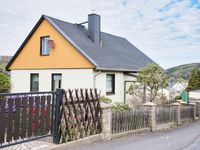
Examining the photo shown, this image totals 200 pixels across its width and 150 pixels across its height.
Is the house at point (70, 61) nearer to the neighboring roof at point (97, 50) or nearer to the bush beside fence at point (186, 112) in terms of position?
the neighboring roof at point (97, 50)

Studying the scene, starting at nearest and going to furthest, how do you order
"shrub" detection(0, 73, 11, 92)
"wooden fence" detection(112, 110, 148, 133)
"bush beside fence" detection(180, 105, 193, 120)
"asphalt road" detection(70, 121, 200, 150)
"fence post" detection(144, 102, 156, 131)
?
1. "asphalt road" detection(70, 121, 200, 150)
2. "wooden fence" detection(112, 110, 148, 133)
3. "fence post" detection(144, 102, 156, 131)
4. "bush beside fence" detection(180, 105, 193, 120)
5. "shrub" detection(0, 73, 11, 92)

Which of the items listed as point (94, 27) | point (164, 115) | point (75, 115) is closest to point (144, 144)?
point (75, 115)

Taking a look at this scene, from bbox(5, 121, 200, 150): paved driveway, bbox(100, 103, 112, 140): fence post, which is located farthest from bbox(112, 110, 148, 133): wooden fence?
bbox(5, 121, 200, 150): paved driveway

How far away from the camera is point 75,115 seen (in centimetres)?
768

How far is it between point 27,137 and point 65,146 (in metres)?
1.12

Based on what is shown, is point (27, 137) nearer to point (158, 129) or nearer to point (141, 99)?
point (158, 129)

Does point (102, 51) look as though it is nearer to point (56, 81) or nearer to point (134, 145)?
point (56, 81)

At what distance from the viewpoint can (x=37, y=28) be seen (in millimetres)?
19344

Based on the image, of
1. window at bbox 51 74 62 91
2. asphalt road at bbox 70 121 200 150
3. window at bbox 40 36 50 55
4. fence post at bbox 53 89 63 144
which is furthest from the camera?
window at bbox 40 36 50 55

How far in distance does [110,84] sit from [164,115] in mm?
5505

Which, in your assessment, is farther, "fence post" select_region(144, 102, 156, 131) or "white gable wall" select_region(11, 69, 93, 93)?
"white gable wall" select_region(11, 69, 93, 93)

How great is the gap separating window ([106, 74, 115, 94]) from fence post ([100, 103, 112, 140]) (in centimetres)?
848

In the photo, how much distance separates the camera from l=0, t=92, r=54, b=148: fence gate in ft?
20.0

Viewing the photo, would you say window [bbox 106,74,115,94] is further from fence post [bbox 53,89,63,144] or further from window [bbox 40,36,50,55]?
fence post [bbox 53,89,63,144]
